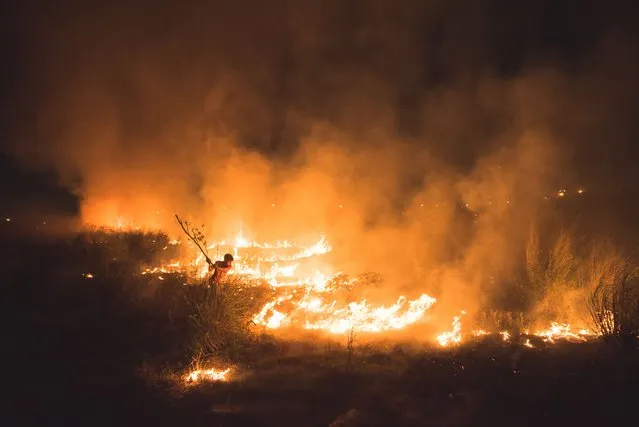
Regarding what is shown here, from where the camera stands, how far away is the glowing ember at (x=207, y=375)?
4910 mm

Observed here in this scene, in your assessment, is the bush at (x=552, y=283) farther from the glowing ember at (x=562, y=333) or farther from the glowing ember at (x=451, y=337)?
the glowing ember at (x=451, y=337)

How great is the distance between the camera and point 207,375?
16.4ft

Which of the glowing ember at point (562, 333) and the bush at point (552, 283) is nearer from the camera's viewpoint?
the glowing ember at point (562, 333)

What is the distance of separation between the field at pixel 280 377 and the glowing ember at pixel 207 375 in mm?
80

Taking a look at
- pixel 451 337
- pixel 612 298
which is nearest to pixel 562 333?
pixel 612 298

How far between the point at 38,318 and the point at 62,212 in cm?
1028

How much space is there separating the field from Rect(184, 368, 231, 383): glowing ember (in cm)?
8

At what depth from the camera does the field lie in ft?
14.0

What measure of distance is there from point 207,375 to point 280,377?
2.71 feet

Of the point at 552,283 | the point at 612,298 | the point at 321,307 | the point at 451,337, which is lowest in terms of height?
the point at 451,337

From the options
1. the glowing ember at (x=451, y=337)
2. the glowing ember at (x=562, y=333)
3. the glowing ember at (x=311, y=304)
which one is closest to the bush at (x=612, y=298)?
the glowing ember at (x=562, y=333)

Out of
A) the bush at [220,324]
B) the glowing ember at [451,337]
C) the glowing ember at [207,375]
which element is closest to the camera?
the glowing ember at [207,375]

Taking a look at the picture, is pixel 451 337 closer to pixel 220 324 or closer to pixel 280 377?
pixel 280 377

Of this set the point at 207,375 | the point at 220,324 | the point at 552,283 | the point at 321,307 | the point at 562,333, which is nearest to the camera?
the point at 207,375
